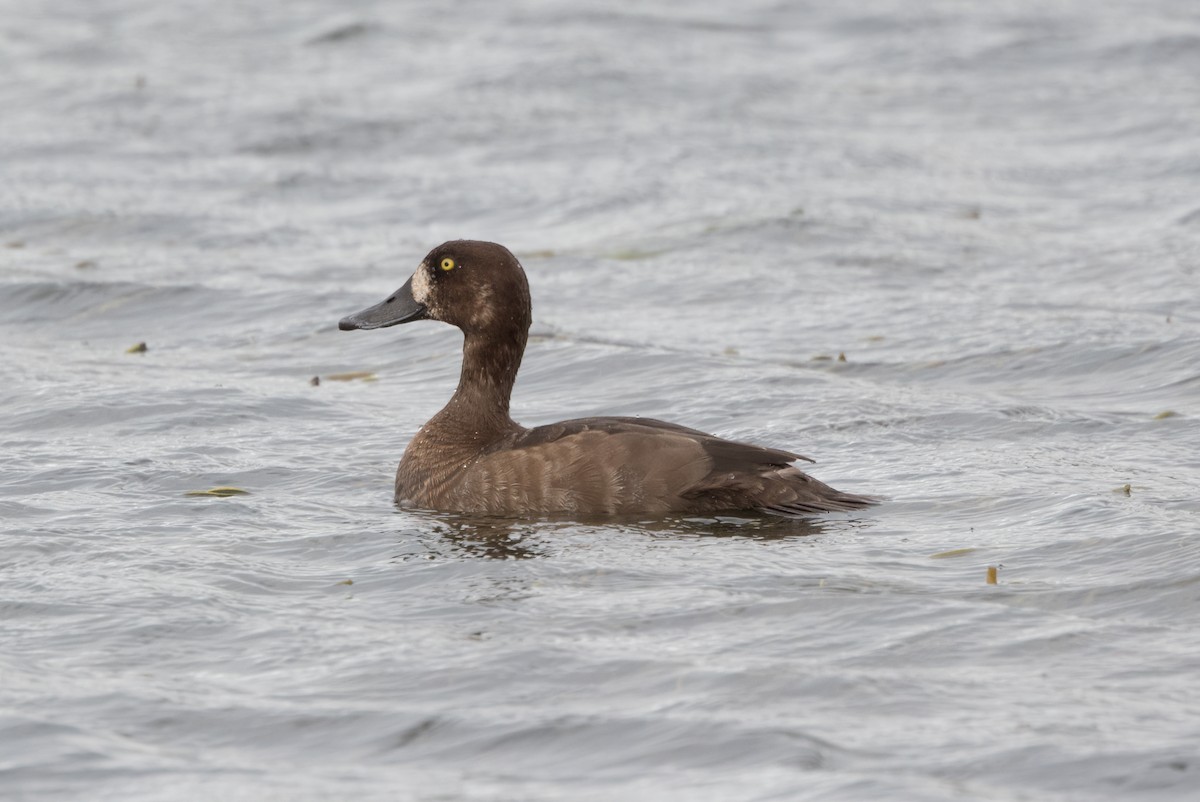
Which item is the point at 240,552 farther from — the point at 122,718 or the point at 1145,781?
the point at 1145,781

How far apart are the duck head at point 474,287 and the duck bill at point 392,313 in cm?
7

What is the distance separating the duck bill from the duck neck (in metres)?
0.30

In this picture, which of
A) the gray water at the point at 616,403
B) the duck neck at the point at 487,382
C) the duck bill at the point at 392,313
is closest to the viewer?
the gray water at the point at 616,403

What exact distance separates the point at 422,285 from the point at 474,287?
0.28 meters

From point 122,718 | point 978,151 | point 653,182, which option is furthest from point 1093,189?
point 122,718

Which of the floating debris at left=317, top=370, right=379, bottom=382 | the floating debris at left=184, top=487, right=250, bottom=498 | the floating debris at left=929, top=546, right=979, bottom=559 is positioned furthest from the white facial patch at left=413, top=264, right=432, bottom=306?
the floating debris at left=929, top=546, right=979, bottom=559

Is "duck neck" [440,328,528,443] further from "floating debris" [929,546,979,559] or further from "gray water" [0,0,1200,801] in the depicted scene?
"floating debris" [929,546,979,559]

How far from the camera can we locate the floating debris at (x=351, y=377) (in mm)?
10664

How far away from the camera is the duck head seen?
851 centimetres

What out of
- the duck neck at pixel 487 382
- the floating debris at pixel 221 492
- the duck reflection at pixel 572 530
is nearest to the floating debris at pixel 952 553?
the duck reflection at pixel 572 530

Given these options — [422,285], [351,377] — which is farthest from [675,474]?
[351,377]

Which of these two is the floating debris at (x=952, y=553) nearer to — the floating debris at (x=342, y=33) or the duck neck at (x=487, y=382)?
the duck neck at (x=487, y=382)

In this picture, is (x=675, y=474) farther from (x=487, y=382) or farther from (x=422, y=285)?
(x=422, y=285)

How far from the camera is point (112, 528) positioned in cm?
771
